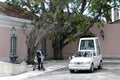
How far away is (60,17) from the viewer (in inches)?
1330

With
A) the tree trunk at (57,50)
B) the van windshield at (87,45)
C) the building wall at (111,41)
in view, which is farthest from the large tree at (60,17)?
the building wall at (111,41)

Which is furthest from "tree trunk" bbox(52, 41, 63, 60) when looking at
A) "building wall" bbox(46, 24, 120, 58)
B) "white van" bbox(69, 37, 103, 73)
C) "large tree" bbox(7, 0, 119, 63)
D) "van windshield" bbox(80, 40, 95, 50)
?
"white van" bbox(69, 37, 103, 73)

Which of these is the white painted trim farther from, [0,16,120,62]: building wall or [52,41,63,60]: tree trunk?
[52,41,63,60]: tree trunk

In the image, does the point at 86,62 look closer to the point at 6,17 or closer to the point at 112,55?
the point at 6,17

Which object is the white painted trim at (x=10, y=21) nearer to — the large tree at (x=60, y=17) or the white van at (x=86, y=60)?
the large tree at (x=60, y=17)

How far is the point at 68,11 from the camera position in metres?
35.3

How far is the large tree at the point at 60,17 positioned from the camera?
2914 centimetres

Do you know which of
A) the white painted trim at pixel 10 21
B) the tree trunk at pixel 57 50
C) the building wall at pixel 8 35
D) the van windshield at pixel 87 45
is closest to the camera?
the van windshield at pixel 87 45

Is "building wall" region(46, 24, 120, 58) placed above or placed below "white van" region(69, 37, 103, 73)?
above

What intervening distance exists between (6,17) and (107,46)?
633 inches

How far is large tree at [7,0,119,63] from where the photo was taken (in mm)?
29141

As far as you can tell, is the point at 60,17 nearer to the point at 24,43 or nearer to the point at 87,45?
the point at 24,43

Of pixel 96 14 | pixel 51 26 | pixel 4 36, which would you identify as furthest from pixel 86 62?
pixel 96 14

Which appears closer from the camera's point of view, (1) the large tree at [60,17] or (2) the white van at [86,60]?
(2) the white van at [86,60]
